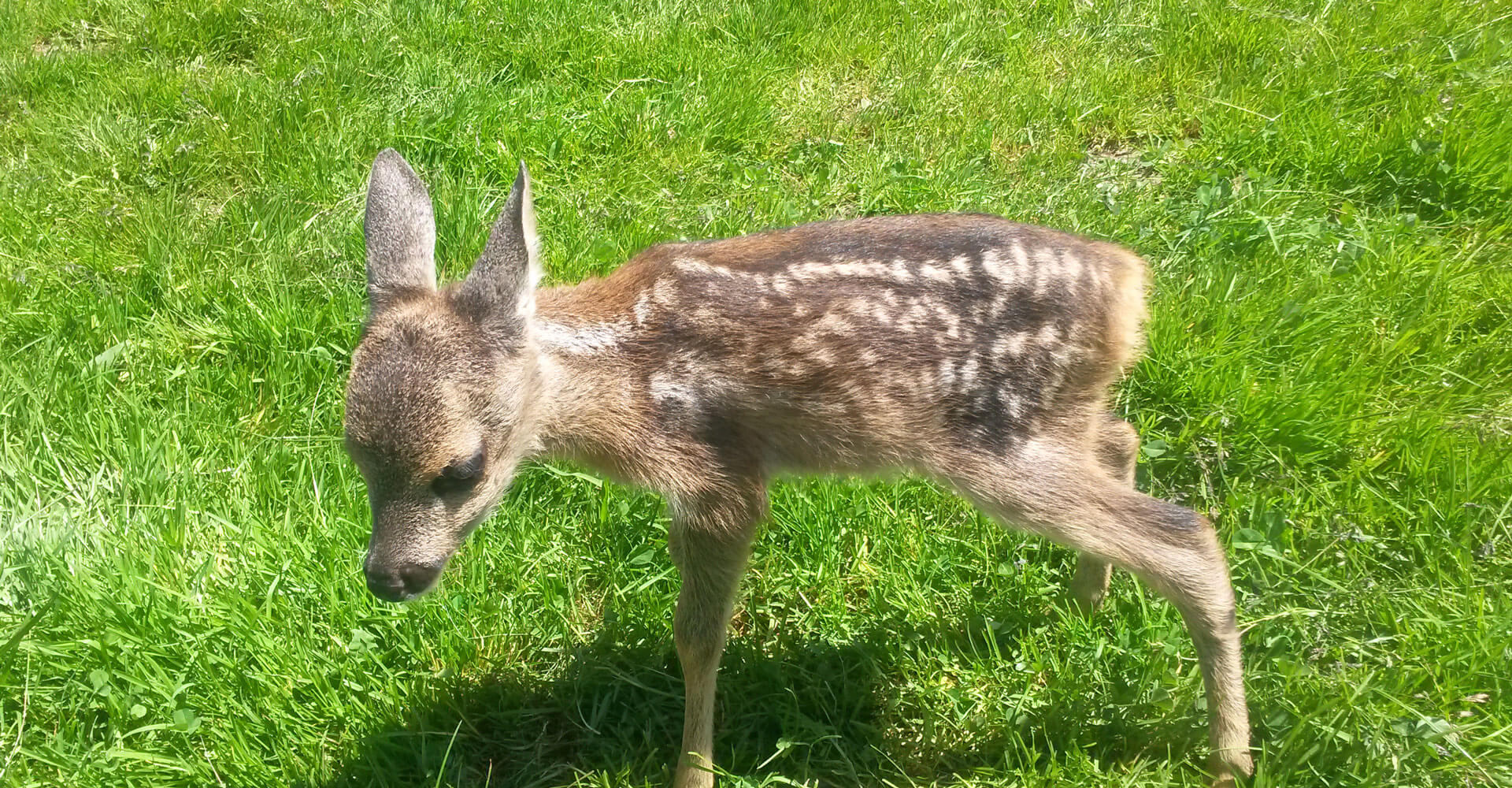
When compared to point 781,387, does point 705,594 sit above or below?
below

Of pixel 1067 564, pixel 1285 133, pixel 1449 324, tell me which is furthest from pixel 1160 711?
pixel 1285 133

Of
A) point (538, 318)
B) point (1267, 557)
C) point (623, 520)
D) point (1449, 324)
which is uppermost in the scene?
point (538, 318)

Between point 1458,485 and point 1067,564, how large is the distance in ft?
3.97

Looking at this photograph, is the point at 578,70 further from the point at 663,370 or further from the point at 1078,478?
the point at 1078,478

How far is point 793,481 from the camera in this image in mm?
3600

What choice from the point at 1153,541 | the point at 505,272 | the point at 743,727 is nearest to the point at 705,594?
the point at 743,727

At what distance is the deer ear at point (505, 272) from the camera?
288cm

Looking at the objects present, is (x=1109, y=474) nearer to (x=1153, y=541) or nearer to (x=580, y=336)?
(x=1153, y=541)

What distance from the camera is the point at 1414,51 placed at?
5.26 m

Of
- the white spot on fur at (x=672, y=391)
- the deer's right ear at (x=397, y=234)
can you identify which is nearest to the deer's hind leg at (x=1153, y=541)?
the white spot on fur at (x=672, y=391)

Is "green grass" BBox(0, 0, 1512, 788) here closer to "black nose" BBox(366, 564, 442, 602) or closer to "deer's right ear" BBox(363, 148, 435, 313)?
"black nose" BBox(366, 564, 442, 602)

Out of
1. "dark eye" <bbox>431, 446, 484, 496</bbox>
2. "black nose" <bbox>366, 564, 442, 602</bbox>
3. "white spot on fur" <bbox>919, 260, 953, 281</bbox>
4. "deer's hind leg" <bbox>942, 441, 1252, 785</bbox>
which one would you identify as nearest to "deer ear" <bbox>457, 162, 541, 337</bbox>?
"dark eye" <bbox>431, 446, 484, 496</bbox>

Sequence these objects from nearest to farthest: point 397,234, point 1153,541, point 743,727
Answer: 1. point 1153,541
2. point 397,234
3. point 743,727

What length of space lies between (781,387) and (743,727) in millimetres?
1086
